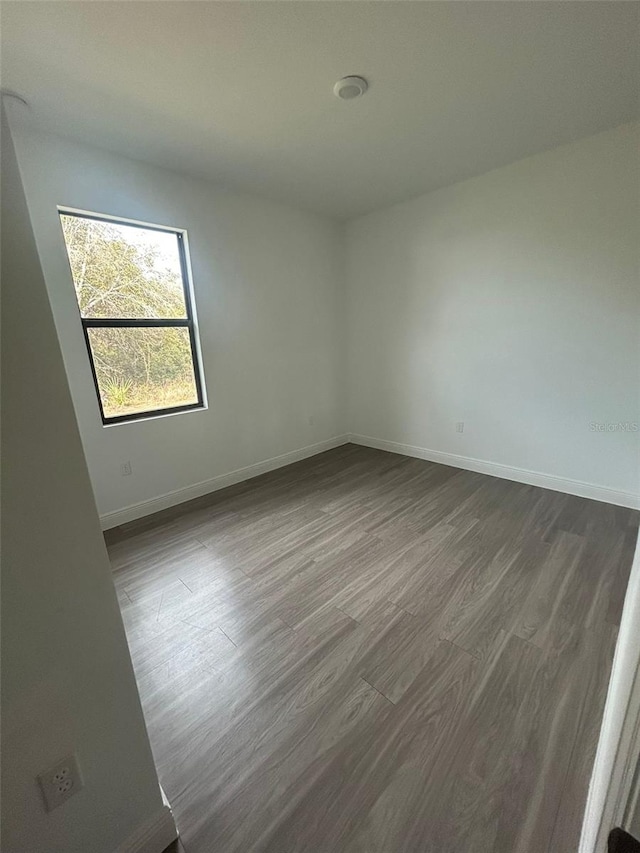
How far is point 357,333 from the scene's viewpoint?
13.9 ft

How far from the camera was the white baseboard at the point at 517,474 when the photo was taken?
2.76m

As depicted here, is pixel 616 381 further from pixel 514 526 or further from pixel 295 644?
pixel 295 644

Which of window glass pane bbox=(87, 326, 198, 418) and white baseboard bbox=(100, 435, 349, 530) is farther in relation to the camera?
white baseboard bbox=(100, 435, 349, 530)

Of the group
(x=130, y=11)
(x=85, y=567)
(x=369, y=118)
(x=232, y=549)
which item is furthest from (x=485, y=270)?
(x=85, y=567)

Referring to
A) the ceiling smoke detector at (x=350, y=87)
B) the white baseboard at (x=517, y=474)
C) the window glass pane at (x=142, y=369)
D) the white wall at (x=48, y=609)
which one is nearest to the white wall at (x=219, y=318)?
the window glass pane at (x=142, y=369)

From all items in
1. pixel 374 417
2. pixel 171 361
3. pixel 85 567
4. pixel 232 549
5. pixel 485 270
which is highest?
pixel 485 270

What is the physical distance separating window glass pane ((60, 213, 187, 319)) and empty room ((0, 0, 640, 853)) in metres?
0.03

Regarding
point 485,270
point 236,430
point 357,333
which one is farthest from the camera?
point 357,333

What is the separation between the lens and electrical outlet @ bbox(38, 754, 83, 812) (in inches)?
30.6

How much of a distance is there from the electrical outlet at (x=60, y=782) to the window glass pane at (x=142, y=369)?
7.55ft

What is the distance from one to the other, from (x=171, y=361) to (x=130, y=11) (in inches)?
77.8

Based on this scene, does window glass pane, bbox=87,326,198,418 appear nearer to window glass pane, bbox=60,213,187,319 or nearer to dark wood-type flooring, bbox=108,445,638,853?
window glass pane, bbox=60,213,187,319

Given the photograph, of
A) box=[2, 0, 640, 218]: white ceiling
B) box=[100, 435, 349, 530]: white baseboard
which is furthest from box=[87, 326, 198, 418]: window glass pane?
box=[2, 0, 640, 218]: white ceiling

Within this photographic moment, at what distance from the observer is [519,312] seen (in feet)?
9.86
